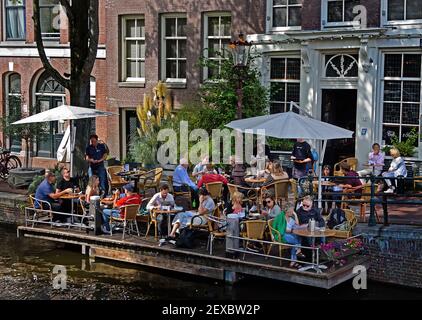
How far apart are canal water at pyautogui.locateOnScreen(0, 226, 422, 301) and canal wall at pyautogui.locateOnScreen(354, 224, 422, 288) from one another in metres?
0.21

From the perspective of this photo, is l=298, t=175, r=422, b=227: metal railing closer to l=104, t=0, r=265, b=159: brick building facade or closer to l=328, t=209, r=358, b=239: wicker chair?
l=328, t=209, r=358, b=239: wicker chair

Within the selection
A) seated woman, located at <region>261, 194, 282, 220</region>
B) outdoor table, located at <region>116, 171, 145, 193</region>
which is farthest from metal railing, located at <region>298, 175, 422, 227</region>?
outdoor table, located at <region>116, 171, 145, 193</region>

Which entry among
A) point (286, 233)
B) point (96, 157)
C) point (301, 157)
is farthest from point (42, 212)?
point (286, 233)

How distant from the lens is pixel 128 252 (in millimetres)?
12992

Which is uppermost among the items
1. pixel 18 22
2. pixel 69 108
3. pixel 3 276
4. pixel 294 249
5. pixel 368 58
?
pixel 18 22

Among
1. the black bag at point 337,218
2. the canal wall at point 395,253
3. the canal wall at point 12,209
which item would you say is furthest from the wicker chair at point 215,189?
the canal wall at point 12,209

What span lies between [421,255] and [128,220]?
5409 mm

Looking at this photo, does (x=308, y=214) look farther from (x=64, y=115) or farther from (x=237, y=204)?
(x=64, y=115)

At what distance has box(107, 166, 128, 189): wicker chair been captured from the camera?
54.3 feet

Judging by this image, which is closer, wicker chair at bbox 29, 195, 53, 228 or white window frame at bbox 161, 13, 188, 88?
wicker chair at bbox 29, 195, 53, 228

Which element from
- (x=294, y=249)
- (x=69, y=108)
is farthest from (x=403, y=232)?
(x=69, y=108)

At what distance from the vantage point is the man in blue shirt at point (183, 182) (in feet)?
48.3

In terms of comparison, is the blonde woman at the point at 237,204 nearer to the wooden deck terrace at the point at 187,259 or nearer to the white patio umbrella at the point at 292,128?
the wooden deck terrace at the point at 187,259

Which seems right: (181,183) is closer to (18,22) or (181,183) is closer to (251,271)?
(251,271)
